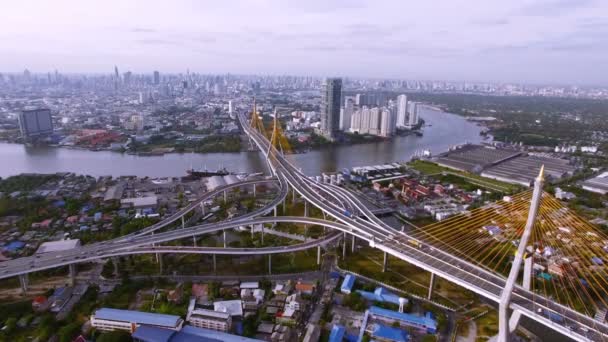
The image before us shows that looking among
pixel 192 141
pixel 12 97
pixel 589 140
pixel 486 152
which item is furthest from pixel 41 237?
pixel 12 97

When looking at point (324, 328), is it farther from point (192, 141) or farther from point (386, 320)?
point (192, 141)

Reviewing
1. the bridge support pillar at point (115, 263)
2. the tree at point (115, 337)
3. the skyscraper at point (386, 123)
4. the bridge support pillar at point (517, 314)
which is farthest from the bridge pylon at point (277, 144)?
the bridge support pillar at point (517, 314)

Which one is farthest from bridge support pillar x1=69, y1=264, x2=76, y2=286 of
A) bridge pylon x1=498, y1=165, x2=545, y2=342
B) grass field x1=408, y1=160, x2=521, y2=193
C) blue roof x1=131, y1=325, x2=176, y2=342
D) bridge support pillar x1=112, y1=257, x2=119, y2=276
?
grass field x1=408, y1=160, x2=521, y2=193

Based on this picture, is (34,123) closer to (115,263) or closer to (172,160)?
(172,160)

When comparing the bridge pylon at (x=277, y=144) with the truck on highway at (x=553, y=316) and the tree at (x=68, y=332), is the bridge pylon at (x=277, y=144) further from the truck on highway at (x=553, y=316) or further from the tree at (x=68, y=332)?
the truck on highway at (x=553, y=316)

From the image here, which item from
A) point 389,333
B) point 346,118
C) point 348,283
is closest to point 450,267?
point 389,333
